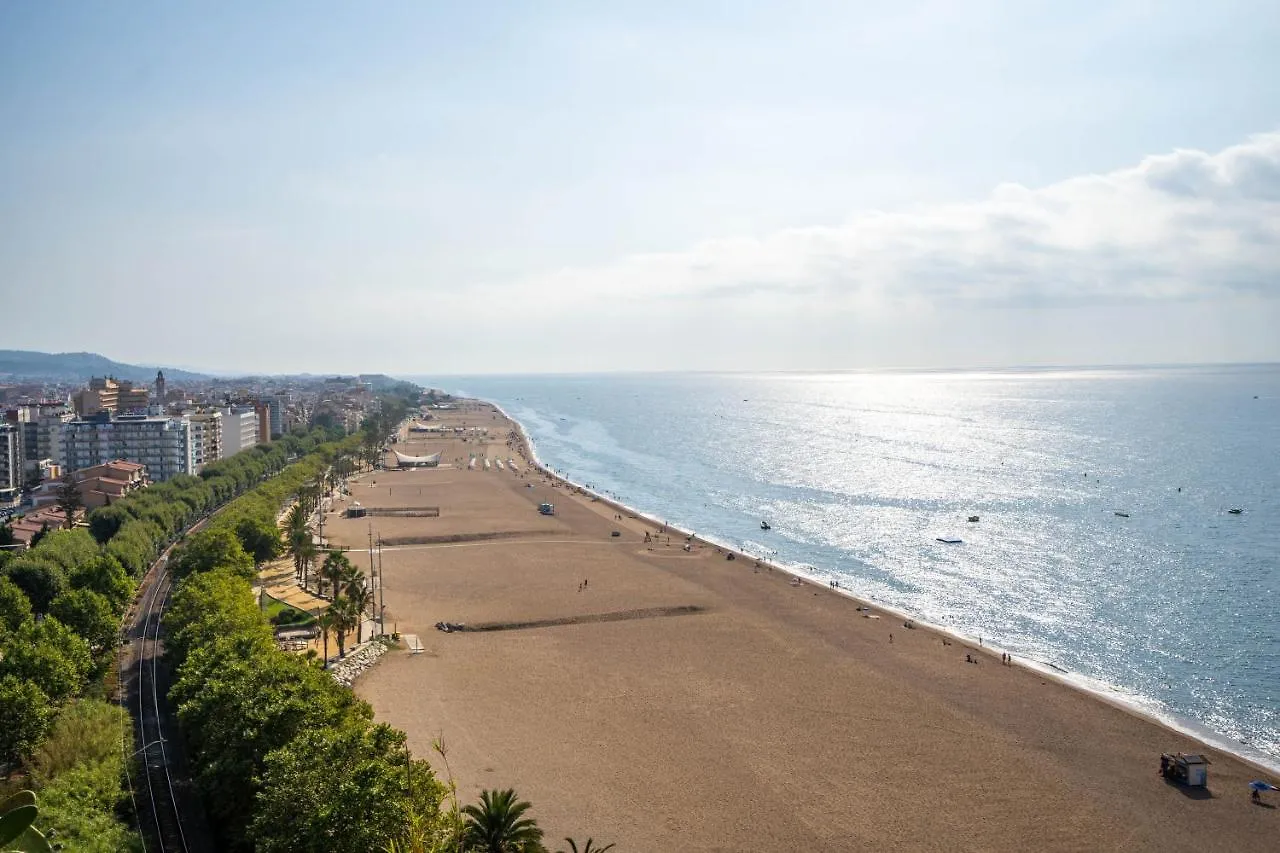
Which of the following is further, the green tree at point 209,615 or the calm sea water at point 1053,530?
the calm sea water at point 1053,530

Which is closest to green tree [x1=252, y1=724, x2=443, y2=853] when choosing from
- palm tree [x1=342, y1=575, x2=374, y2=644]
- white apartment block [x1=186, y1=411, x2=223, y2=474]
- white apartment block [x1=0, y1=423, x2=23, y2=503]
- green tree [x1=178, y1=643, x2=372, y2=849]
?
green tree [x1=178, y1=643, x2=372, y2=849]

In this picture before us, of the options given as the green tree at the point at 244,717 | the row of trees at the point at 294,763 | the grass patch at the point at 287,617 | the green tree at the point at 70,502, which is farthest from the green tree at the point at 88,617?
the green tree at the point at 70,502

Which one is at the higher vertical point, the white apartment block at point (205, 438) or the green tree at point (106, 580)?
the white apartment block at point (205, 438)

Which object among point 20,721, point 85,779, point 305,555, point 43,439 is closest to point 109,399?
point 43,439

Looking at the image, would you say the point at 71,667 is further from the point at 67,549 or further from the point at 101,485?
the point at 101,485

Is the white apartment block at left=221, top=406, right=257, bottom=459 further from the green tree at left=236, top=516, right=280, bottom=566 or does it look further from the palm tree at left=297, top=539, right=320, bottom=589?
the palm tree at left=297, top=539, right=320, bottom=589

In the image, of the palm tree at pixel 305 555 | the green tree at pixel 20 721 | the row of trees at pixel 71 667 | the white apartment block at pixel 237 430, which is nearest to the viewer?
the row of trees at pixel 71 667

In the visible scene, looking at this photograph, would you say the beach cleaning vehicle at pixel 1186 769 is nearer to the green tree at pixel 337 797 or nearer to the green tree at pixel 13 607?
the green tree at pixel 337 797

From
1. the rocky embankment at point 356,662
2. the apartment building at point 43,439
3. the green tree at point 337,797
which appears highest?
the apartment building at point 43,439
